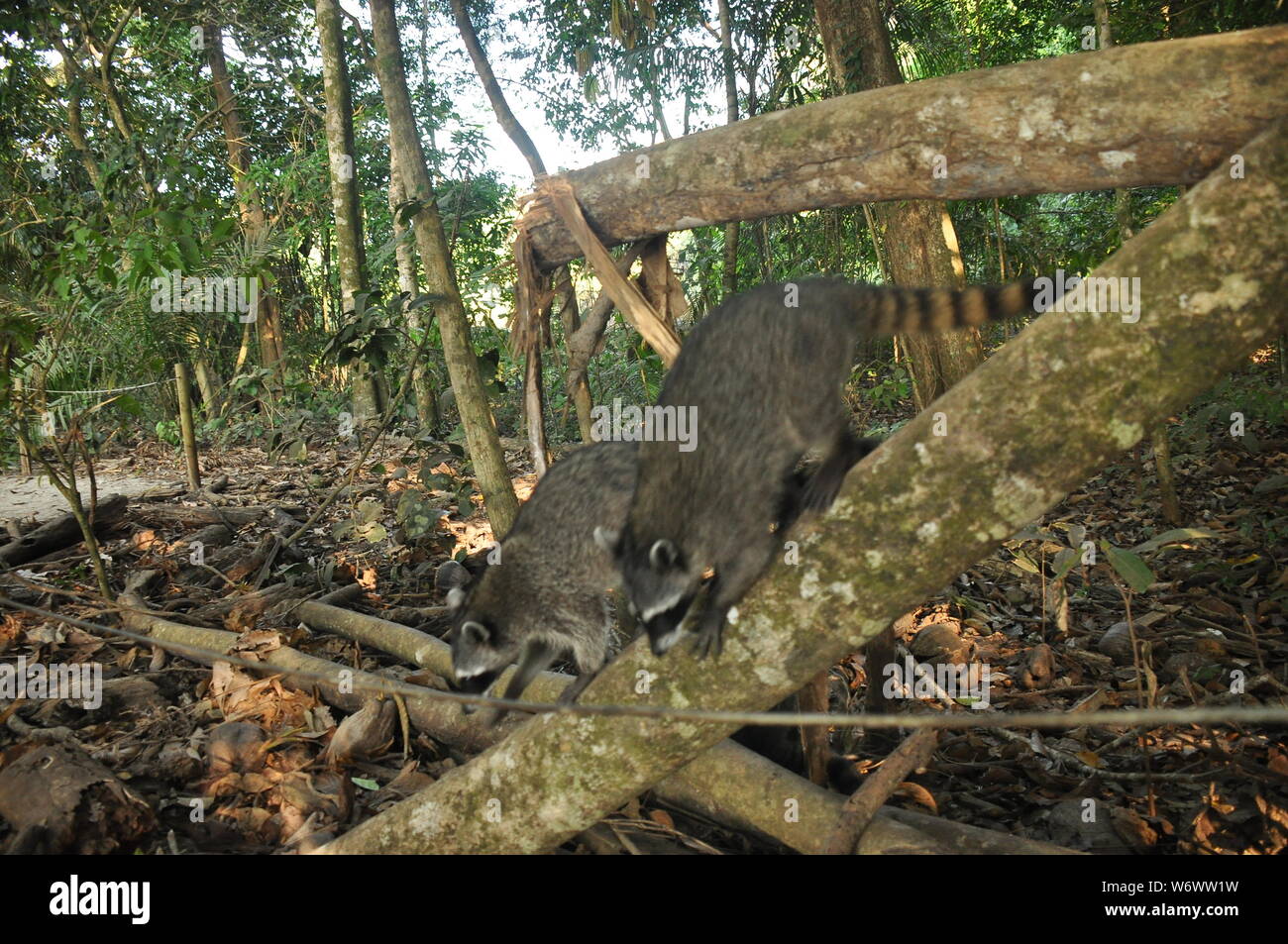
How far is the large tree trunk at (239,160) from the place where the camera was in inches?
533

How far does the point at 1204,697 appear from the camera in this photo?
3.95 metres

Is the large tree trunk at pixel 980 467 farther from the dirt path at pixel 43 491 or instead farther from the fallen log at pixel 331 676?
the dirt path at pixel 43 491

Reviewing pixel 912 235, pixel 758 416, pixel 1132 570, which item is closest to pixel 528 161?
pixel 912 235

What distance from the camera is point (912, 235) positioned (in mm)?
6348

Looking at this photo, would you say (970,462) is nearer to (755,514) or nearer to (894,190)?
(755,514)

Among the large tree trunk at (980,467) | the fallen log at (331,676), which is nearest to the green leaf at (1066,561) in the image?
the large tree trunk at (980,467)

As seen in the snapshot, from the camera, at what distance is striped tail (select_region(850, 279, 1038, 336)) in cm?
303

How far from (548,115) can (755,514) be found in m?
12.8

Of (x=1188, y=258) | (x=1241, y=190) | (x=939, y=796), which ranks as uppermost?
(x=1241, y=190)

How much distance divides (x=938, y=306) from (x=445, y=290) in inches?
112

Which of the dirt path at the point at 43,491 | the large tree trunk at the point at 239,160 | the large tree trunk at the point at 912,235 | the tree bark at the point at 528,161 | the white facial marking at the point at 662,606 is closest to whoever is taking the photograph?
the white facial marking at the point at 662,606

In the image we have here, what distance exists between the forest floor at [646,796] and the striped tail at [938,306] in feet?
4.88

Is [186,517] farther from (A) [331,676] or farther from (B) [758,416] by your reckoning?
(B) [758,416]
